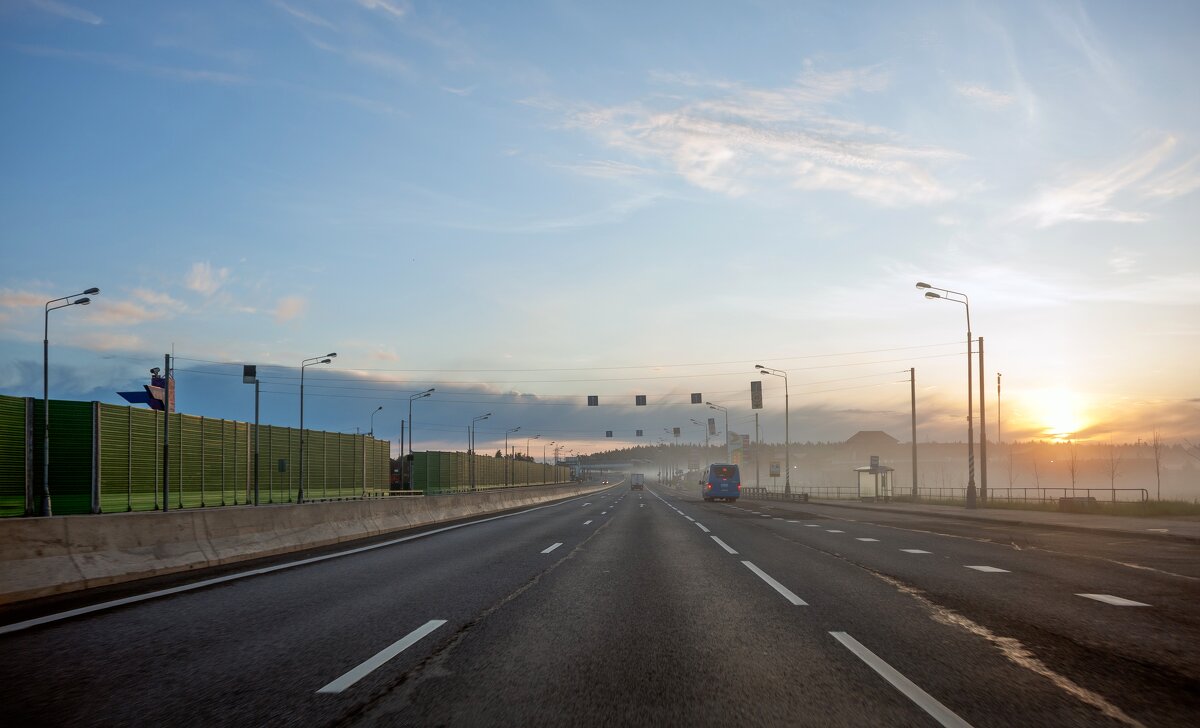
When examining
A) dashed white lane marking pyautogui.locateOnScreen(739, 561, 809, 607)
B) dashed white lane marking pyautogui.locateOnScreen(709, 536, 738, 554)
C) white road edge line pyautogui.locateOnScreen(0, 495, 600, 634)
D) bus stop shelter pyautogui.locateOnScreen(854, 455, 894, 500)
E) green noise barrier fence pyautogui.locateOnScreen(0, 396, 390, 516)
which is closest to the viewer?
white road edge line pyautogui.locateOnScreen(0, 495, 600, 634)

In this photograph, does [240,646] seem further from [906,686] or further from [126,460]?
[126,460]

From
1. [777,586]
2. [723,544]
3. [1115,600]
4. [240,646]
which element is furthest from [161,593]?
[723,544]

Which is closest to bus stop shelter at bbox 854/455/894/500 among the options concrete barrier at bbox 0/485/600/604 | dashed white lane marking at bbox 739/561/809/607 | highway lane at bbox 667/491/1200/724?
highway lane at bbox 667/491/1200/724

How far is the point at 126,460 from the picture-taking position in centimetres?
2652

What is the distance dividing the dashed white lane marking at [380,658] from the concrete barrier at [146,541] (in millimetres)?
4840

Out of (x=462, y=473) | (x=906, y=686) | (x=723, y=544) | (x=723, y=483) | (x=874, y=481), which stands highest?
(x=906, y=686)

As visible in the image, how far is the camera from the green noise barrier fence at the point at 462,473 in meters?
59.6

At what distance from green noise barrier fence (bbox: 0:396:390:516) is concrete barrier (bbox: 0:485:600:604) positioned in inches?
442

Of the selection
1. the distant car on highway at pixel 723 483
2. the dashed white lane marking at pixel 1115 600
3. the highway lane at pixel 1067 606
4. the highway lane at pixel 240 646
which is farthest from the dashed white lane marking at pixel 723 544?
the distant car on highway at pixel 723 483

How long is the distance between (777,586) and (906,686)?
4962 millimetres

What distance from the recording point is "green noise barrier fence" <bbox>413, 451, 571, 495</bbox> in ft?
196

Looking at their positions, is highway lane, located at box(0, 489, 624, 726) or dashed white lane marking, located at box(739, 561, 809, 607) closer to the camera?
highway lane, located at box(0, 489, 624, 726)

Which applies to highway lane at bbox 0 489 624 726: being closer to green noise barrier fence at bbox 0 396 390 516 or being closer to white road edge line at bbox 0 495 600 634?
white road edge line at bbox 0 495 600 634

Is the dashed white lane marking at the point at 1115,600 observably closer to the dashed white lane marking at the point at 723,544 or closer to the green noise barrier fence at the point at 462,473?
the dashed white lane marking at the point at 723,544
